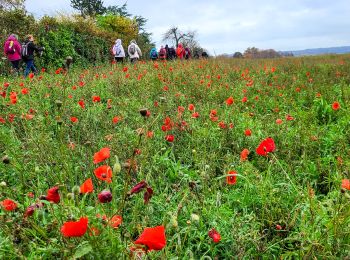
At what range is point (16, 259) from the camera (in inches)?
74.8

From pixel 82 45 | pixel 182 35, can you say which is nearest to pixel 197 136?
pixel 82 45

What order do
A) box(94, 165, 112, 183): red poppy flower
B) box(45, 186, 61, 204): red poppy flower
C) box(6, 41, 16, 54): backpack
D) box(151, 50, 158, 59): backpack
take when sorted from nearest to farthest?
box(45, 186, 61, 204): red poppy flower < box(94, 165, 112, 183): red poppy flower < box(6, 41, 16, 54): backpack < box(151, 50, 158, 59): backpack

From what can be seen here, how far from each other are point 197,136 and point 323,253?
218 cm

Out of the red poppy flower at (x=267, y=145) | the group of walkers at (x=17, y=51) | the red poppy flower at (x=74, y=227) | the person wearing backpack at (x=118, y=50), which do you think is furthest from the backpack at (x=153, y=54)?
the red poppy flower at (x=74, y=227)

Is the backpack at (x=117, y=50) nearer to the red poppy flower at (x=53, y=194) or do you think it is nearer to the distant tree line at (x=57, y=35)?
the distant tree line at (x=57, y=35)

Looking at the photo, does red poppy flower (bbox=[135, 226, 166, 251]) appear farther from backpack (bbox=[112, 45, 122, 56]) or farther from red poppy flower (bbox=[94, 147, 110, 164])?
backpack (bbox=[112, 45, 122, 56])

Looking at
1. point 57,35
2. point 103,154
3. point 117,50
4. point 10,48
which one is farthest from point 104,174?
point 57,35

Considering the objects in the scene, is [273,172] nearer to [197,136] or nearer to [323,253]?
[197,136]

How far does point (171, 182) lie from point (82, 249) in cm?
176

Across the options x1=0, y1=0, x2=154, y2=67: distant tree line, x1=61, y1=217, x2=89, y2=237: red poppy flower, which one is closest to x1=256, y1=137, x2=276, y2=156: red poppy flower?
x1=61, y1=217, x2=89, y2=237: red poppy flower

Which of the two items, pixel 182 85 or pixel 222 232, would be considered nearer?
pixel 222 232

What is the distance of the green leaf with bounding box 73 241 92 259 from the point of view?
1.42 metres

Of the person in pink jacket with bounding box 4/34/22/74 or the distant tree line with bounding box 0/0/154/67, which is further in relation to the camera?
the distant tree line with bounding box 0/0/154/67

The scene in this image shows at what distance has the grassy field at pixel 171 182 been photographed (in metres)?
1.65
